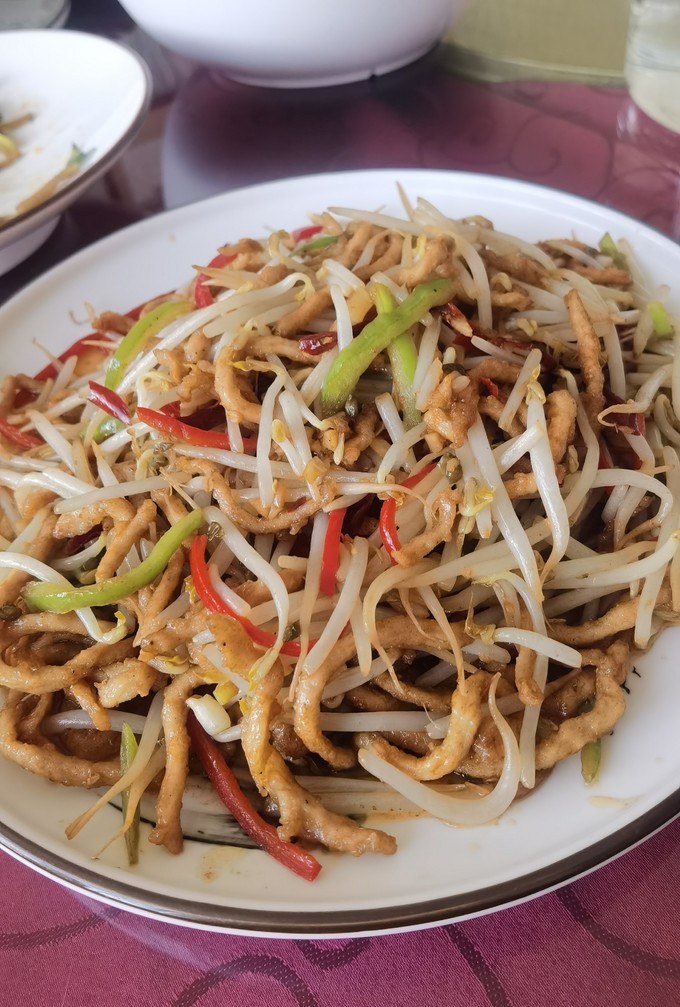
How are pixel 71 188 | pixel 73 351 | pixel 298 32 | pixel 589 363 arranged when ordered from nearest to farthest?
pixel 589 363
pixel 73 351
pixel 71 188
pixel 298 32

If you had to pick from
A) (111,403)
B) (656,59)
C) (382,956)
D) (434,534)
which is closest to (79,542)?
(111,403)

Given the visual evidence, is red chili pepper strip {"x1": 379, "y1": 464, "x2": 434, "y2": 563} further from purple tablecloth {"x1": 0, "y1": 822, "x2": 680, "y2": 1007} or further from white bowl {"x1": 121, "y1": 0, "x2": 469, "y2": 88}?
white bowl {"x1": 121, "y1": 0, "x2": 469, "y2": 88}

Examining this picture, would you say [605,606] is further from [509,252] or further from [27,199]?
[27,199]

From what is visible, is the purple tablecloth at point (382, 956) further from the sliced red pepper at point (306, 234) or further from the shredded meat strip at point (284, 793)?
the sliced red pepper at point (306, 234)

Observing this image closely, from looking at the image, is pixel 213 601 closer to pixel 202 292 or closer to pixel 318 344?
pixel 318 344

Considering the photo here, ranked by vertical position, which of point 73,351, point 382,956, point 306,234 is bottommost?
point 382,956

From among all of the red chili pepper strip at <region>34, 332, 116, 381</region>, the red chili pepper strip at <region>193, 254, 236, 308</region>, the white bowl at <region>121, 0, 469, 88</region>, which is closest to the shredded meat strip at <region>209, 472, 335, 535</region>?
the red chili pepper strip at <region>193, 254, 236, 308</region>

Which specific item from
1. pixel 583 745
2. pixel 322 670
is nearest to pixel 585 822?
pixel 583 745
